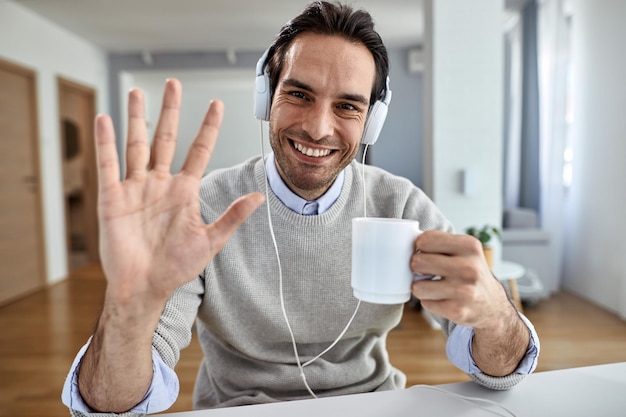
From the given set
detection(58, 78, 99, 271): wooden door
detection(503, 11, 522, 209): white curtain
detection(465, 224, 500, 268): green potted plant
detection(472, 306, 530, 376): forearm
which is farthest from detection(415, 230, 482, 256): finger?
detection(58, 78, 99, 271): wooden door

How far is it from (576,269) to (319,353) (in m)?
3.74

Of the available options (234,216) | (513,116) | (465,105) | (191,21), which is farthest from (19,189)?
(513,116)

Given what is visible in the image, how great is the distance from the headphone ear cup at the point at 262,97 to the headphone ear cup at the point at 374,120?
237mm

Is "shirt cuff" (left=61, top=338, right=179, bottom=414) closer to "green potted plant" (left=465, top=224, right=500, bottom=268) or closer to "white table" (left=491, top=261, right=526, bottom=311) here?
"green potted plant" (left=465, top=224, right=500, bottom=268)

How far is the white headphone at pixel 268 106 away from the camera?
1080 mm

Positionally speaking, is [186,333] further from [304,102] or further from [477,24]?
[477,24]

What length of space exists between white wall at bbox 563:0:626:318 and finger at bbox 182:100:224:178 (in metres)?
3.61

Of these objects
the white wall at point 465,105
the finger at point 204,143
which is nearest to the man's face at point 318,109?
the finger at point 204,143

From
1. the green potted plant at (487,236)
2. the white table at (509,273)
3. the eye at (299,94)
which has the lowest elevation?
the white table at (509,273)

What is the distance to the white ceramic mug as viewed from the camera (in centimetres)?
63

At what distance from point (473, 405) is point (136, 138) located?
26.4 inches

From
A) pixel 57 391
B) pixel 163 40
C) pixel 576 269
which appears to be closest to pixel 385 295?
pixel 57 391

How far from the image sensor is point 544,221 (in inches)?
168

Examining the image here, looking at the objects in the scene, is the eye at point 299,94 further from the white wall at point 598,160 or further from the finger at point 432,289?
the white wall at point 598,160
